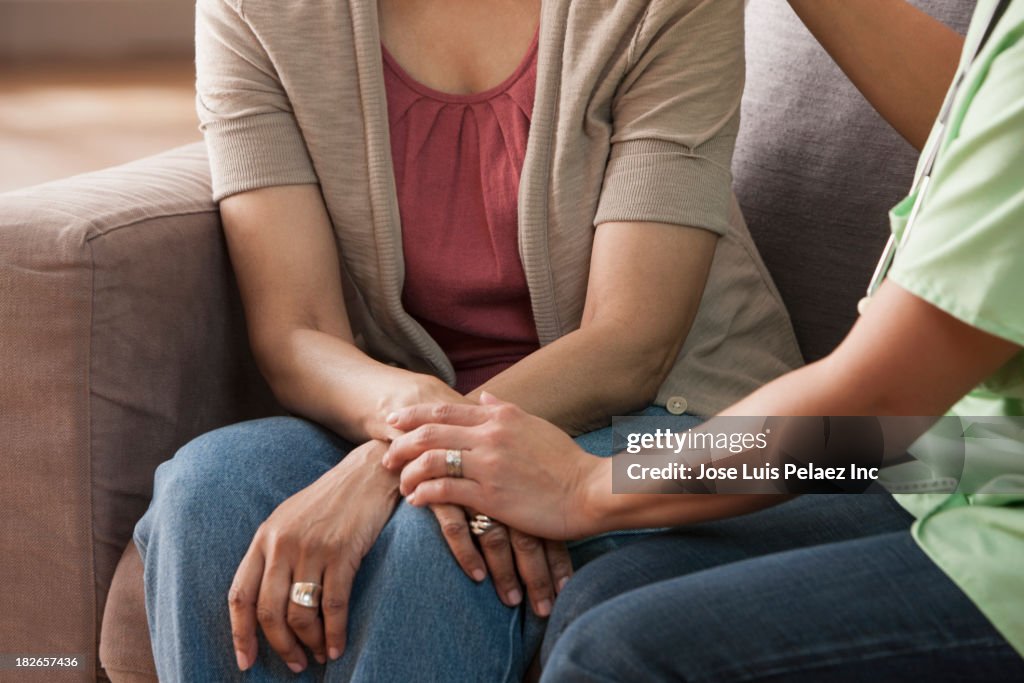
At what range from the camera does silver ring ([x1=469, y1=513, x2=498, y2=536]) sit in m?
1.03

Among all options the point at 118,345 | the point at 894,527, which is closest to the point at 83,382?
the point at 118,345

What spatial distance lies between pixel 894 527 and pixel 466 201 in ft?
1.99

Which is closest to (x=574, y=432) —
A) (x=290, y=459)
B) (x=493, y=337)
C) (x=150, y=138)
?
(x=493, y=337)

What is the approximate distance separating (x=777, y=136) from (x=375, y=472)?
0.74 meters

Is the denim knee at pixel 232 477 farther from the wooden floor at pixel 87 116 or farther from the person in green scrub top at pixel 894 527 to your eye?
the wooden floor at pixel 87 116

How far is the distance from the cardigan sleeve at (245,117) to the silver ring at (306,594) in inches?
19.5

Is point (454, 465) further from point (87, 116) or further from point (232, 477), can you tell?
point (87, 116)

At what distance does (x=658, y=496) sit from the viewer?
0.96 meters

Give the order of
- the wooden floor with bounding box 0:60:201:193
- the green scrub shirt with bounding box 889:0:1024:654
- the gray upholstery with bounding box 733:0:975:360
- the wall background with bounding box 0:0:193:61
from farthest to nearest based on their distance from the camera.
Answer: the wall background with bounding box 0:0:193:61
the wooden floor with bounding box 0:60:201:193
the gray upholstery with bounding box 733:0:975:360
the green scrub shirt with bounding box 889:0:1024:654

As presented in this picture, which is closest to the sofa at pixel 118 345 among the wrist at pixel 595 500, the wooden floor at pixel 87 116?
the wrist at pixel 595 500

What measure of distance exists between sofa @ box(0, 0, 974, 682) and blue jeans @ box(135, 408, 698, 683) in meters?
0.10

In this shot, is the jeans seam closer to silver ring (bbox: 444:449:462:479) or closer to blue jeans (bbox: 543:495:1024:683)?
blue jeans (bbox: 543:495:1024:683)

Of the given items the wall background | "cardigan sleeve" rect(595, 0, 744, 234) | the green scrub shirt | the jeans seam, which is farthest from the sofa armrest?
Answer: the wall background

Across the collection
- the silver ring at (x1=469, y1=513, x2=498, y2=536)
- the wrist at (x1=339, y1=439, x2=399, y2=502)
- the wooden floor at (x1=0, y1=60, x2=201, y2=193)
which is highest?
the wrist at (x1=339, y1=439, x2=399, y2=502)
